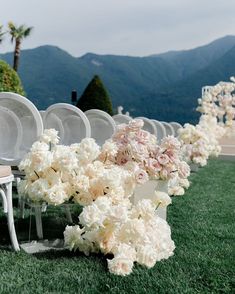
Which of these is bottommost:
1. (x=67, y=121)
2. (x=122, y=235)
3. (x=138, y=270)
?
(x=138, y=270)

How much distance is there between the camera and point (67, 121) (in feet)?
16.2

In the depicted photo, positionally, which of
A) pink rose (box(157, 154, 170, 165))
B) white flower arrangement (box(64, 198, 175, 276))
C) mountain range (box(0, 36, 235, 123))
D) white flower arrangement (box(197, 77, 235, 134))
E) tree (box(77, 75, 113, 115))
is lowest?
mountain range (box(0, 36, 235, 123))

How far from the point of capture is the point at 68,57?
114 metres

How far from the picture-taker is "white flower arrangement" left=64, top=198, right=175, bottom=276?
271 centimetres

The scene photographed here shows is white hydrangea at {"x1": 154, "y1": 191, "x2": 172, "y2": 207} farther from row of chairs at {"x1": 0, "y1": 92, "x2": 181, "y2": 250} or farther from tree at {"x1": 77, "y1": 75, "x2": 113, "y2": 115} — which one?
tree at {"x1": 77, "y1": 75, "x2": 113, "y2": 115}

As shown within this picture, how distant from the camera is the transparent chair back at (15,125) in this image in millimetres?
3664

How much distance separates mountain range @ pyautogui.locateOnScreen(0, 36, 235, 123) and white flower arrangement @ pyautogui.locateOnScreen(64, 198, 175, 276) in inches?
2894

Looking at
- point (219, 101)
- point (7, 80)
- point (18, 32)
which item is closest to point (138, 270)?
point (7, 80)

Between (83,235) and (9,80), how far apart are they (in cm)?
564

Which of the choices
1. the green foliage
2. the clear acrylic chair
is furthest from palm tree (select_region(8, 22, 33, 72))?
the clear acrylic chair

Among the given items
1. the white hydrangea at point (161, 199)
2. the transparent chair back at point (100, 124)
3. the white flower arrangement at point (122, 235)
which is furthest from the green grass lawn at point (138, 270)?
the transparent chair back at point (100, 124)

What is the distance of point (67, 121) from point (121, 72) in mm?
101931

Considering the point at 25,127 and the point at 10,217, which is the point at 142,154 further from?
the point at 25,127

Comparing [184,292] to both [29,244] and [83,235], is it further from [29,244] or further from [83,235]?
[29,244]
